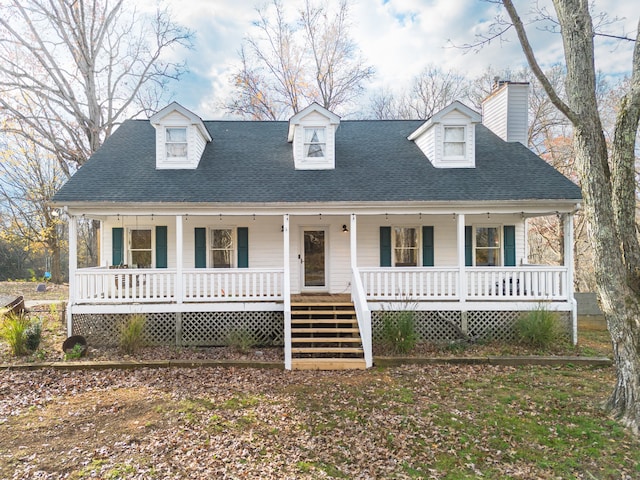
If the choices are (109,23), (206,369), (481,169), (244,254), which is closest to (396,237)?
(481,169)

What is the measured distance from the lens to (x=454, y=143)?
1038cm

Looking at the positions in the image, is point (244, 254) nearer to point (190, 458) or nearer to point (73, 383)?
point (73, 383)

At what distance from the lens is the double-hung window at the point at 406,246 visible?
10414mm

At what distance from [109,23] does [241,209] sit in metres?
13.8

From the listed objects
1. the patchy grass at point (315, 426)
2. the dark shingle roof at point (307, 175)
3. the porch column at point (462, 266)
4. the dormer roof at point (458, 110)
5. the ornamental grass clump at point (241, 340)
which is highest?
the dormer roof at point (458, 110)

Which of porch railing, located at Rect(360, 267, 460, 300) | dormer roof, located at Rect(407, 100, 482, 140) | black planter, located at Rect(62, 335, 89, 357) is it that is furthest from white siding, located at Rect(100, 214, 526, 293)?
dormer roof, located at Rect(407, 100, 482, 140)

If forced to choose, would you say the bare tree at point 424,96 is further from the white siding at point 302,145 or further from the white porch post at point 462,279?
the white porch post at point 462,279

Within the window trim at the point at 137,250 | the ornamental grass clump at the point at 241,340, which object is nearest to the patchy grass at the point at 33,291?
the window trim at the point at 137,250

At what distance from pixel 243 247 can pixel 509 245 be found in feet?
26.6

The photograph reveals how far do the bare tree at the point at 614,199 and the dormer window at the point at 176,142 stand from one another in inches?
350

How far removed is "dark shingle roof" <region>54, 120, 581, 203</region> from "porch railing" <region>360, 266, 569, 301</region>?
72.9 inches

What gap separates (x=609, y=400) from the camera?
201 inches

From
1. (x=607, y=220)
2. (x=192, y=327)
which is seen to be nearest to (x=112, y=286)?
(x=192, y=327)

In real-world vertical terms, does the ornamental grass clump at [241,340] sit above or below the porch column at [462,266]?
below
